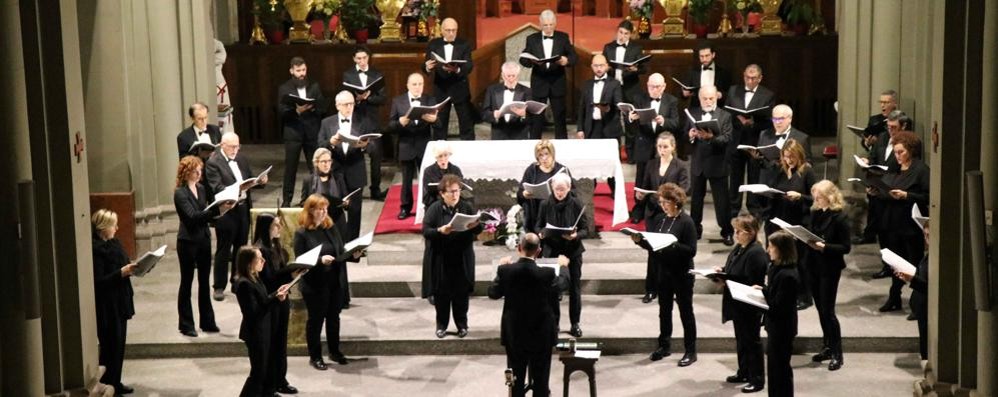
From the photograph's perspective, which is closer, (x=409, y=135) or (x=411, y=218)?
(x=409, y=135)

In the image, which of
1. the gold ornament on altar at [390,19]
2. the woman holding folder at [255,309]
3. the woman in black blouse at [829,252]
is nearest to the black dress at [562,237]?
the woman in black blouse at [829,252]

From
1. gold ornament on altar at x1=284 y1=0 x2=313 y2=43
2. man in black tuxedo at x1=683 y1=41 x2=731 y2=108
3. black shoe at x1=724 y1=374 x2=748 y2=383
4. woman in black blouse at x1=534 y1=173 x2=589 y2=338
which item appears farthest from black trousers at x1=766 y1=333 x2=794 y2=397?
gold ornament on altar at x1=284 y1=0 x2=313 y2=43

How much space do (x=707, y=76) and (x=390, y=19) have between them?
4463 mm

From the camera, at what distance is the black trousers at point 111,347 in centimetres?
1155

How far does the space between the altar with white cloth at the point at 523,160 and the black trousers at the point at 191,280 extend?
260 centimetres

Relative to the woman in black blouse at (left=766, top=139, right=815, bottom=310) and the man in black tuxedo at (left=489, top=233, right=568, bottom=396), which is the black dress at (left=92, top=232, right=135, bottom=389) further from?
the woman in black blouse at (left=766, top=139, right=815, bottom=310)

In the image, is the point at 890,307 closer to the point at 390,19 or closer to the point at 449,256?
the point at 449,256

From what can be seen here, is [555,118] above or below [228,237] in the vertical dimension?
above

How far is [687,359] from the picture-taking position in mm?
12547

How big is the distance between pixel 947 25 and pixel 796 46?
925 centimetres

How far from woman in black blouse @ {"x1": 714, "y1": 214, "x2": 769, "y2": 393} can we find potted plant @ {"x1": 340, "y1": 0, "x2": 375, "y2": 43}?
342 inches

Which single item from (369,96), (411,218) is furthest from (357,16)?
(411,218)

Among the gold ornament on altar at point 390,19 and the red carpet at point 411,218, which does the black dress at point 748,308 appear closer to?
the red carpet at point 411,218

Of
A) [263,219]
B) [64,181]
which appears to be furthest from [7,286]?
[263,219]
